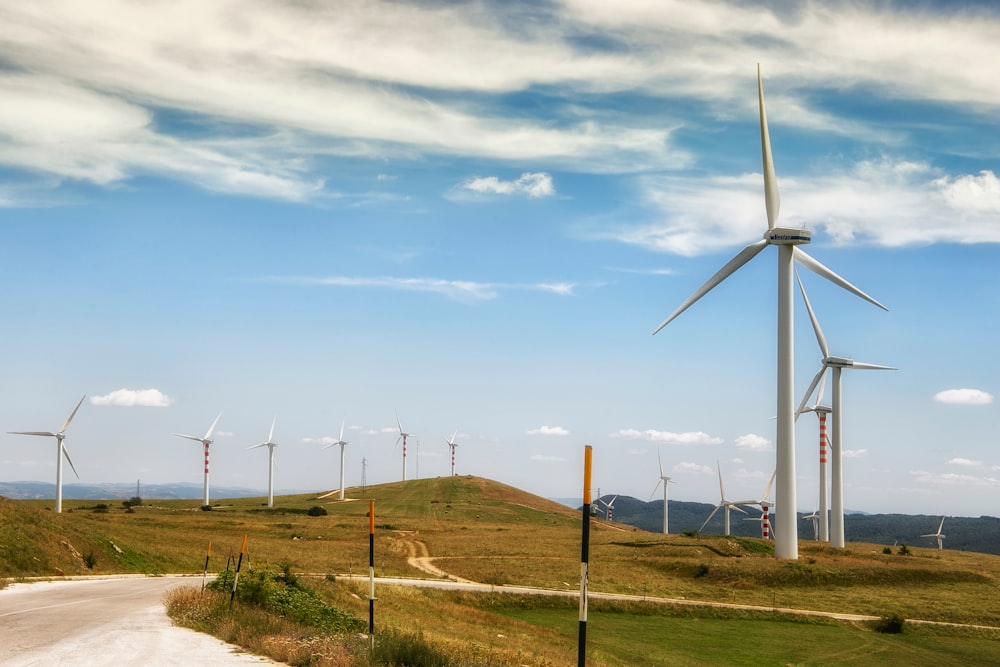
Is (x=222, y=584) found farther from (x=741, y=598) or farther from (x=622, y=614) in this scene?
(x=741, y=598)

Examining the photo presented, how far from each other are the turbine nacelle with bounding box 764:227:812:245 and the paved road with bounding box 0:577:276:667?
72.4 metres

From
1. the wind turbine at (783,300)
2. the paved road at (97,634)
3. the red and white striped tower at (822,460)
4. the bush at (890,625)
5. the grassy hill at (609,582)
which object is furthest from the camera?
the red and white striped tower at (822,460)

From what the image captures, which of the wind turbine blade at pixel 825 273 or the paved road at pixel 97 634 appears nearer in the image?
the paved road at pixel 97 634

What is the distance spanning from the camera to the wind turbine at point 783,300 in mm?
92312

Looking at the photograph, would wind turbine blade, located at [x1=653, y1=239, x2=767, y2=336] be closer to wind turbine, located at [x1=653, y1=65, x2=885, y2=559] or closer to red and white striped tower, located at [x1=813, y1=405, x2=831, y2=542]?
wind turbine, located at [x1=653, y1=65, x2=885, y2=559]

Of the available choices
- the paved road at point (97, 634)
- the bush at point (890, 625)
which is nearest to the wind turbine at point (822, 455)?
the bush at point (890, 625)

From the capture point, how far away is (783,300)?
Answer: 9369cm

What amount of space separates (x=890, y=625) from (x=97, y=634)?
5450cm

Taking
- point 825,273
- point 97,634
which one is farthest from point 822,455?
point 97,634

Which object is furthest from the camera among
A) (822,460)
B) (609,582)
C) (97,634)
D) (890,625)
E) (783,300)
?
(822,460)

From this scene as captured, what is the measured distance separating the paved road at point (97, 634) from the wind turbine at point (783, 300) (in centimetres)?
6327

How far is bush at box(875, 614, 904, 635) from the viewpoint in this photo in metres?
64.4

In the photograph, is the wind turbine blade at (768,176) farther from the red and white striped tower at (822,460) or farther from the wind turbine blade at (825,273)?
the red and white striped tower at (822,460)

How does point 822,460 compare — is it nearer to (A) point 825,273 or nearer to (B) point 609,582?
(A) point 825,273
